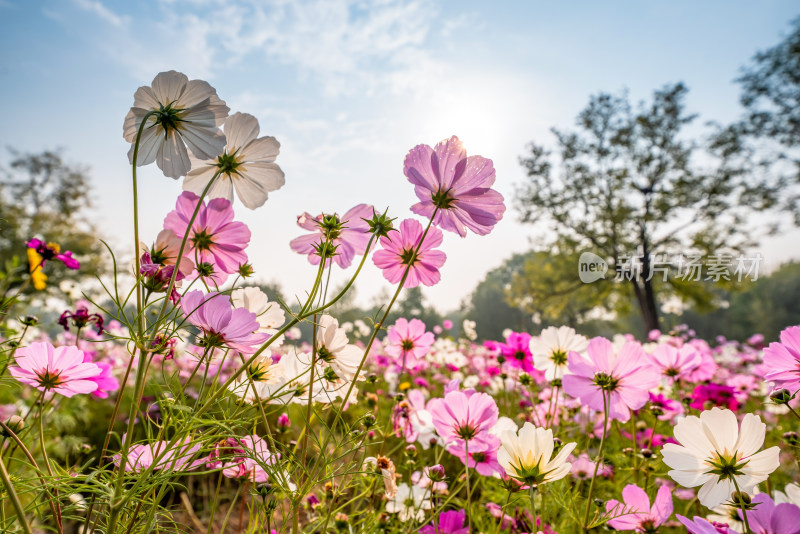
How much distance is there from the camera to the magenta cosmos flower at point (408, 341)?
1.03 metres

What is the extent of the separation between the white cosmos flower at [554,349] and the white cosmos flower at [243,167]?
80 cm

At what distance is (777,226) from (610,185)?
3.96 metres

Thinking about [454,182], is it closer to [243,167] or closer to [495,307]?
[243,167]

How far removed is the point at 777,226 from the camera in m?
10.3

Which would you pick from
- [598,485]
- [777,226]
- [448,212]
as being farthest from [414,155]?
[777,226]

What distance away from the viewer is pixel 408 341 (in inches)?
40.7

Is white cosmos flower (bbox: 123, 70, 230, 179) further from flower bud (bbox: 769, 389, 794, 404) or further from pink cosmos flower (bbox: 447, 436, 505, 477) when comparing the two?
flower bud (bbox: 769, 389, 794, 404)

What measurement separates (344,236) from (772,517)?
633 mm

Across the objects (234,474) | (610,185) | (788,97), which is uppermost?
(788,97)

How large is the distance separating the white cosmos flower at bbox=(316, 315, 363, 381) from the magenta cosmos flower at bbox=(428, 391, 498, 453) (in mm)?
188

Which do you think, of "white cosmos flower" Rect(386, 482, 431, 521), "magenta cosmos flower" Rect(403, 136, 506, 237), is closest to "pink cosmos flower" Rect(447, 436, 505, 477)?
"white cosmos flower" Rect(386, 482, 431, 521)

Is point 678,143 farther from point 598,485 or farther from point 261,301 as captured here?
point 261,301

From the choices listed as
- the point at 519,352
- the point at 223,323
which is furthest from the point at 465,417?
the point at 519,352

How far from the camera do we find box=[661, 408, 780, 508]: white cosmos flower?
53 cm
